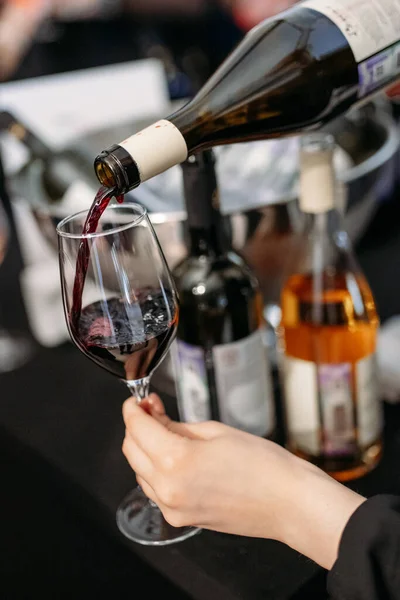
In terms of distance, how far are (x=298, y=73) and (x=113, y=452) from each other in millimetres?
428

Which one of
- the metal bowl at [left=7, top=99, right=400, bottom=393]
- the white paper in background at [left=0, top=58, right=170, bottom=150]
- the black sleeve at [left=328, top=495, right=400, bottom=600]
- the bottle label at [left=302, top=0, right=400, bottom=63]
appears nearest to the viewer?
the black sleeve at [left=328, top=495, right=400, bottom=600]

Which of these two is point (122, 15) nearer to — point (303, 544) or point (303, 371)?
point (303, 371)

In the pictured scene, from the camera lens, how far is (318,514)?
18.2 inches

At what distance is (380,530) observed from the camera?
0.44 m

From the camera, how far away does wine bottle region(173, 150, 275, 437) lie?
24.2 inches

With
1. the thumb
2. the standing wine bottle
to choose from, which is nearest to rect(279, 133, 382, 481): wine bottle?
the thumb

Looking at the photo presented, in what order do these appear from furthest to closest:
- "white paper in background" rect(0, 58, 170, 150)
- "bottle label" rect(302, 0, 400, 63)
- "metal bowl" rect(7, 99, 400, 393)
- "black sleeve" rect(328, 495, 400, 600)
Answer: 1. "white paper in background" rect(0, 58, 170, 150)
2. "metal bowl" rect(7, 99, 400, 393)
3. "bottle label" rect(302, 0, 400, 63)
4. "black sleeve" rect(328, 495, 400, 600)

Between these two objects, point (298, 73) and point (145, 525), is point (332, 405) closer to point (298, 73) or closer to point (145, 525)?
point (145, 525)

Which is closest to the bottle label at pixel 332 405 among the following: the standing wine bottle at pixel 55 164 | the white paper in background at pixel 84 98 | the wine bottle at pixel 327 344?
the wine bottle at pixel 327 344

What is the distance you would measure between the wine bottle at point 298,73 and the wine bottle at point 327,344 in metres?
0.04

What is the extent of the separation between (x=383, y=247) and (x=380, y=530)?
0.68 meters

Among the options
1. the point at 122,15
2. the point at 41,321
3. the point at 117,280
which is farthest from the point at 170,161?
the point at 122,15

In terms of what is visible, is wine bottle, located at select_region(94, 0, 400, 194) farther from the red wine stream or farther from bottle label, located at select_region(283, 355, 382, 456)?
bottle label, located at select_region(283, 355, 382, 456)

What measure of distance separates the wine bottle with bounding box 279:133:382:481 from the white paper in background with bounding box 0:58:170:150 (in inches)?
18.6
